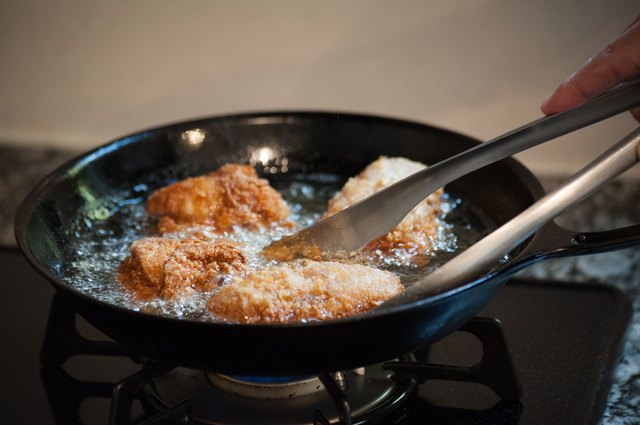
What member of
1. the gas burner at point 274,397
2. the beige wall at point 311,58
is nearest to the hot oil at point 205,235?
the gas burner at point 274,397

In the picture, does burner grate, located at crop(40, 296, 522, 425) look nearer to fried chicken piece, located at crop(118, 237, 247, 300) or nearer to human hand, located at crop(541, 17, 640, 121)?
fried chicken piece, located at crop(118, 237, 247, 300)

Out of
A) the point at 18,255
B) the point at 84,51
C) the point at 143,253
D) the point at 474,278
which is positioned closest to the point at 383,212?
the point at 474,278

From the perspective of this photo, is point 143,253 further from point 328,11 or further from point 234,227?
point 328,11

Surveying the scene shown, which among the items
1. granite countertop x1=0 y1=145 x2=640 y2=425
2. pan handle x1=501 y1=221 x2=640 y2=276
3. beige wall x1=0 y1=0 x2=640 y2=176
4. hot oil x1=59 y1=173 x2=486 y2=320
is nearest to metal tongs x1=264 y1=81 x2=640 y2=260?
hot oil x1=59 y1=173 x2=486 y2=320

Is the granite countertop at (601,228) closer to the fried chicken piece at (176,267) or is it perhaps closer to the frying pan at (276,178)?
the frying pan at (276,178)

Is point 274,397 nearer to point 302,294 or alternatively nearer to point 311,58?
point 302,294

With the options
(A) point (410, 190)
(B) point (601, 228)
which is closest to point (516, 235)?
(A) point (410, 190)
